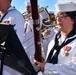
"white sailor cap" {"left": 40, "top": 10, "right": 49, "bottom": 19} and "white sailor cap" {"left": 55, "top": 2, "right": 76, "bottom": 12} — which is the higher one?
"white sailor cap" {"left": 55, "top": 2, "right": 76, "bottom": 12}

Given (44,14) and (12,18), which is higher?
(12,18)

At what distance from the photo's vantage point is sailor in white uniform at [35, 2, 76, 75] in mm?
3040

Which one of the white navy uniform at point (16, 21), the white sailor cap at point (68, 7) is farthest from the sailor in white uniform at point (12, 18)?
the white sailor cap at point (68, 7)

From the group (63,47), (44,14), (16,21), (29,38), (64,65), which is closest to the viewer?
(64,65)

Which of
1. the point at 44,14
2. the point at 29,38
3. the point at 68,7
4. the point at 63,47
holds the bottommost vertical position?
the point at 44,14

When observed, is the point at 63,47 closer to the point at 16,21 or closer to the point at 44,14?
the point at 16,21

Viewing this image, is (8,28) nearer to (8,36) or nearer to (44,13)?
(8,36)

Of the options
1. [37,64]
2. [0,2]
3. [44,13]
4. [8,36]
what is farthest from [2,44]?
[44,13]

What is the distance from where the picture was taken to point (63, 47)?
10.4ft

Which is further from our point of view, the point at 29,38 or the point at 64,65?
the point at 29,38

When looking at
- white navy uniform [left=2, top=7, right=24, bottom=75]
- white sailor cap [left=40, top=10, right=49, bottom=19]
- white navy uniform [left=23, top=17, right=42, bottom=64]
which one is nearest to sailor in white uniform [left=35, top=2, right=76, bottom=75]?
white navy uniform [left=2, top=7, right=24, bottom=75]

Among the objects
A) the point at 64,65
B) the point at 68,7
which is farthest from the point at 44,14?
the point at 64,65

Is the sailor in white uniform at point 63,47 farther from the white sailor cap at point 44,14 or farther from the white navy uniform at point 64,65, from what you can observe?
the white sailor cap at point 44,14

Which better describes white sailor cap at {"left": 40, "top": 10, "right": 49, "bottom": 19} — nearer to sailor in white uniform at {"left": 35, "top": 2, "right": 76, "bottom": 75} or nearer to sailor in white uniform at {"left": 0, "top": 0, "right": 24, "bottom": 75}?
sailor in white uniform at {"left": 0, "top": 0, "right": 24, "bottom": 75}
